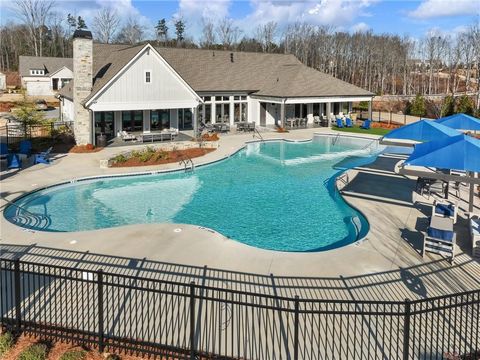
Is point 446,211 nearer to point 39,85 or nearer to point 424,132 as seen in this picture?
point 424,132

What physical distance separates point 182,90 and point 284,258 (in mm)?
20491

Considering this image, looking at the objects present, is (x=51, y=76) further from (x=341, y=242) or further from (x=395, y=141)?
(x=341, y=242)

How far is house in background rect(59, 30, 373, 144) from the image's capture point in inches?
989

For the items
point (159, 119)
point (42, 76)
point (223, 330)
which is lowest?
point (223, 330)

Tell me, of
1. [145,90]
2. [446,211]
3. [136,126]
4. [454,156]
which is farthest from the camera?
[136,126]

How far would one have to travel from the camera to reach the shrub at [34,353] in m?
6.04

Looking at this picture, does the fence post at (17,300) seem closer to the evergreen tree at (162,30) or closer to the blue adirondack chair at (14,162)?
the blue adirondack chair at (14,162)

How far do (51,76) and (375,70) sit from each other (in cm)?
5120

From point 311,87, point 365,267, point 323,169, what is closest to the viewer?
point 365,267

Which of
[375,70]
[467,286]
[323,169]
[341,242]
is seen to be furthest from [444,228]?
[375,70]

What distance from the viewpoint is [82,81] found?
82.2ft

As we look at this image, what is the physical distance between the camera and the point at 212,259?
9852 mm

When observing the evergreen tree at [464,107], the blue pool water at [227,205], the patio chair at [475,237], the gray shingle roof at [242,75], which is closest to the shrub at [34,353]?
the blue pool water at [227,205]

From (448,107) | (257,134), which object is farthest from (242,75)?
(448,107)
